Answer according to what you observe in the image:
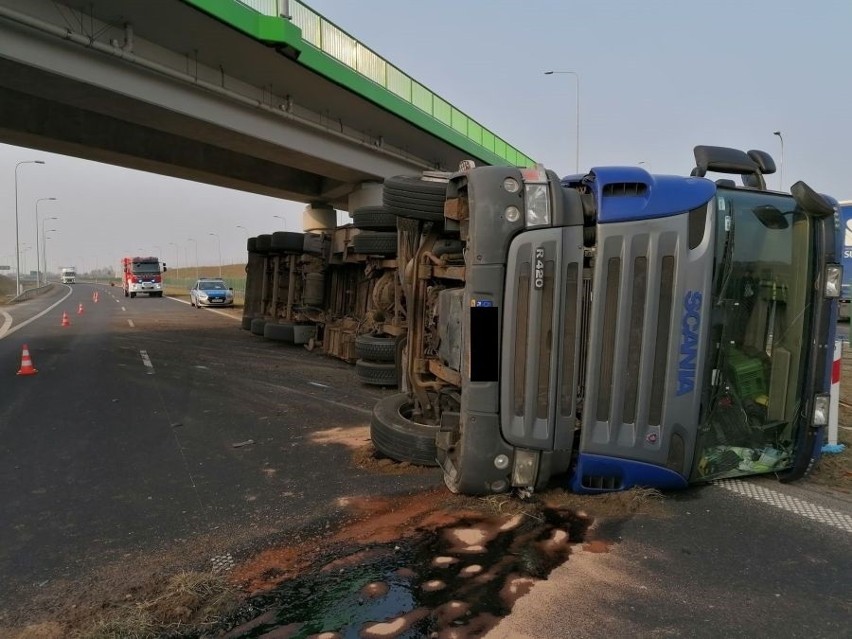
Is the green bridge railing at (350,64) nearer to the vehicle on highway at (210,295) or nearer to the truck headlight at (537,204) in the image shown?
the truck headlight at (537,204)

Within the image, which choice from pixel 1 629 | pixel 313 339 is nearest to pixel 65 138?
pixel 313 339

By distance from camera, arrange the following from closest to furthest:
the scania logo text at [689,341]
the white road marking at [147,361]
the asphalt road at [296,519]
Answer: the asphalt road at [296,519] < the scania logo text at [689,341] < the white road marking at [147,361]

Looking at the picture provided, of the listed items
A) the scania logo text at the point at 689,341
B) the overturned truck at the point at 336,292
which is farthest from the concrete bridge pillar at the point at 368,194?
the scania logo text at the point at 689,341

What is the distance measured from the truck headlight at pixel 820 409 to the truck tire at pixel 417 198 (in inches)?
110

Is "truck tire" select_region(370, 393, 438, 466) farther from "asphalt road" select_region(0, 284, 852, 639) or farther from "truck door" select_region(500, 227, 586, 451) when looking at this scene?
"truck door" select_region(500, 227, 586, 451)

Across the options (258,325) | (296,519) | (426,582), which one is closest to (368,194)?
(258,325)

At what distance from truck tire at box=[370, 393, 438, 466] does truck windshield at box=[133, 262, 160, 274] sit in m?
40.6

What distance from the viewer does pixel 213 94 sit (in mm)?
12445

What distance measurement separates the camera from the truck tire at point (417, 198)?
171 inches

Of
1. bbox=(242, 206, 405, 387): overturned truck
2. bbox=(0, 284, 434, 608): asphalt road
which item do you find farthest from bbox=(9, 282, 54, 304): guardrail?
bbox=(0, 284, 434, 608): asphalt road

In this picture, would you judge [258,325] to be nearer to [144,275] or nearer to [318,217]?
[318,217]

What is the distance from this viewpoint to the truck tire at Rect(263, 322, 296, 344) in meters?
12.6

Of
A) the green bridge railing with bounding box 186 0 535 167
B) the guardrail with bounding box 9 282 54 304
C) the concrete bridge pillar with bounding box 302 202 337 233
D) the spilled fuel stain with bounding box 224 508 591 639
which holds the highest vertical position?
the green bridge railing with bounding box 186 0 535 167

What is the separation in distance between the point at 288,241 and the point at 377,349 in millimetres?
5801
